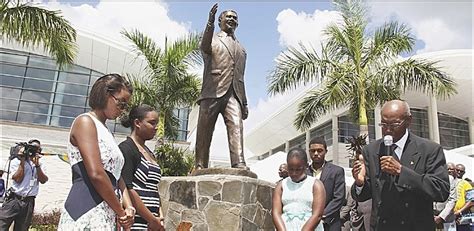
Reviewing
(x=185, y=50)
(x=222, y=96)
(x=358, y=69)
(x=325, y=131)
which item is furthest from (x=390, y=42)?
(x=325, y=131)

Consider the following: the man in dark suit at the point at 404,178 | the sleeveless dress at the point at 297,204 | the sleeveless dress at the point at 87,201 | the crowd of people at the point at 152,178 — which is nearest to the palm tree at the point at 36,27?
the crowd of people at the point at 152,178

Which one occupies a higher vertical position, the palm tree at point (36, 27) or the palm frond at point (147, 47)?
the palm frond at point (147, 47)

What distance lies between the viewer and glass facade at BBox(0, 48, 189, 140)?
992 inches

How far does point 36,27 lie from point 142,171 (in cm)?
710

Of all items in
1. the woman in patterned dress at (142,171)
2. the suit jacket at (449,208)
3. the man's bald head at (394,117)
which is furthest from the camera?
the suit jacket at (449,208)

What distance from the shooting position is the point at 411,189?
2.50 metres

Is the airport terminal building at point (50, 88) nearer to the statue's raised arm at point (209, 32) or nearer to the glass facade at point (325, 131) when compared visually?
the glass facade at point (325, 131)

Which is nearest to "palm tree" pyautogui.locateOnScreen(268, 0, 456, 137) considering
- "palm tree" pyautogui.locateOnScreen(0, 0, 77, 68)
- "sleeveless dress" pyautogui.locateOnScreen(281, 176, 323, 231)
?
"palm tree" pyautogui.locateOnScreen(0, 0, 77, 68)

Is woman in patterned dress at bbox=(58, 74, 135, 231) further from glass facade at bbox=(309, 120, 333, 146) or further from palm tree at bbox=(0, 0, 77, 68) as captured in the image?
glass facade at bbox=(309, 120, 333, 146)

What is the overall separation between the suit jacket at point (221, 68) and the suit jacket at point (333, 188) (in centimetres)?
173

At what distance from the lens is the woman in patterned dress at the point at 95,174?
92.4 inches

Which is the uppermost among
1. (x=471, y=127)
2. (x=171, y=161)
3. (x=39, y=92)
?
(x=471, y=127)

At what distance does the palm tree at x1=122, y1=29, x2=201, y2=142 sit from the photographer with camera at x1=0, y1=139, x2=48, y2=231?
29.0 ft

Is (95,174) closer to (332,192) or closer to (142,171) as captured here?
(142,171)
